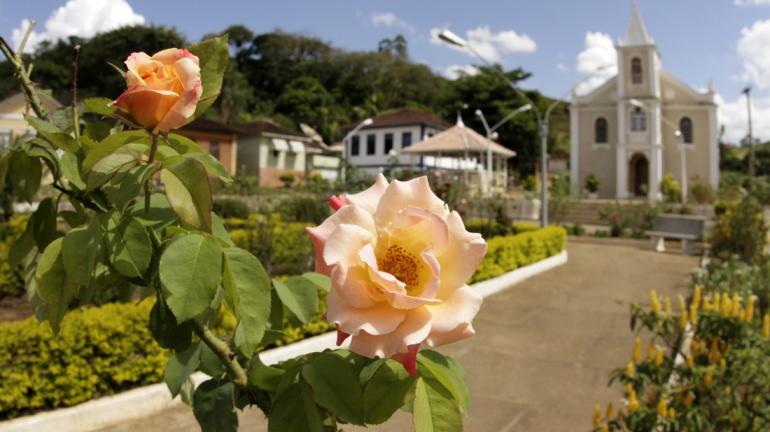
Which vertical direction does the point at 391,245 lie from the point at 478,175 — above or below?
below

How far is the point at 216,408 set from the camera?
0.89 m

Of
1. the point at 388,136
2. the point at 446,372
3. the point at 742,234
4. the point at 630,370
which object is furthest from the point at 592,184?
the point at 446,372

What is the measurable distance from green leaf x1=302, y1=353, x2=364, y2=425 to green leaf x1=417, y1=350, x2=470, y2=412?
0.09 metres

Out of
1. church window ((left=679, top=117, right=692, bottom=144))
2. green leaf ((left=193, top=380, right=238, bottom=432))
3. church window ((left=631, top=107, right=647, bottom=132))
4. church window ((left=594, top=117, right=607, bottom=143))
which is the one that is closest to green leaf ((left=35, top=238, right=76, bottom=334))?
green leaf ((left=193, top=380, right=238, bottom=432))

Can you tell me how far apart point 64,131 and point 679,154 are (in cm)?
3748

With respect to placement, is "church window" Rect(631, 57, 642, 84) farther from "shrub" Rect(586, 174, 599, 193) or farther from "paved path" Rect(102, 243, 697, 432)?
"paved path" Rect(102, 243, 697, 432)

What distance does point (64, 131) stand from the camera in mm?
839

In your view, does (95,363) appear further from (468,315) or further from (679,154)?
(679,154)

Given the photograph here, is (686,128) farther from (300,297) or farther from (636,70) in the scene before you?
(300,297)

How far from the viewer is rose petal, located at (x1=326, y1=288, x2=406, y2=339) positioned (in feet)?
1.86

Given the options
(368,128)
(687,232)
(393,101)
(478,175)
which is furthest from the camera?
(393,101)

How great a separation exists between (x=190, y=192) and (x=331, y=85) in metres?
66.9

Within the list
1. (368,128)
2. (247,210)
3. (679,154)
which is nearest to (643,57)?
(679,154)

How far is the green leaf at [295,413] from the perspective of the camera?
68cm
